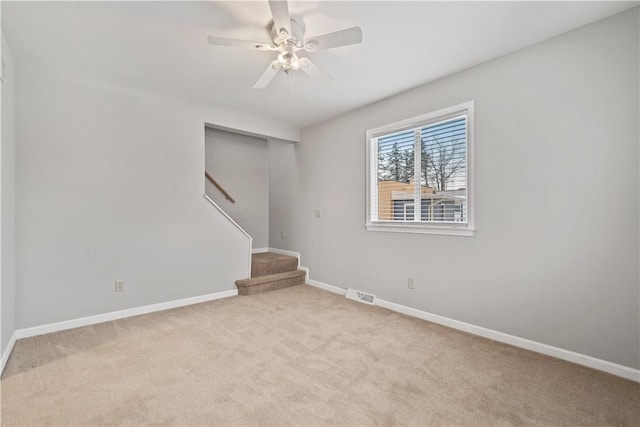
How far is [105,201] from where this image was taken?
10.2ft

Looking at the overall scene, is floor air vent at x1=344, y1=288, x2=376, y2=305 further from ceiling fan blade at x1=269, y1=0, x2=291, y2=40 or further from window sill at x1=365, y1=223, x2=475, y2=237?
ceiling fan blade at x1=269, y1=0, x2=291, y2=40

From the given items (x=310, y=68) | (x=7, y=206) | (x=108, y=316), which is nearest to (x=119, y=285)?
(x=108, y=316)

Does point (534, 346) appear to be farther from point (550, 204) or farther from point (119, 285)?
point (119, 285)

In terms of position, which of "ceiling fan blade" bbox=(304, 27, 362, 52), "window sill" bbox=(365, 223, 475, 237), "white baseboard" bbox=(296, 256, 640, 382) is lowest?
"white baseboard" bbox=(296, 256, 640, 382)

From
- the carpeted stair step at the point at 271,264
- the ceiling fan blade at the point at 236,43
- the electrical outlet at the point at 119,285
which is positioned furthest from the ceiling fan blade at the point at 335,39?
the carpeted stair step at the point at 271,264

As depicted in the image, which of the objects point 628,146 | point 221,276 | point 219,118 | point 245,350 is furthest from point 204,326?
point 628,146

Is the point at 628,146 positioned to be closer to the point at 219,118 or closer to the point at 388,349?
the point at 388,349

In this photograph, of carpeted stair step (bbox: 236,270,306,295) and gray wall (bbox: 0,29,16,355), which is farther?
carpeted stair step (bbox: 236,270,306,295)

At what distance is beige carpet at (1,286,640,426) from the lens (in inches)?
65.9

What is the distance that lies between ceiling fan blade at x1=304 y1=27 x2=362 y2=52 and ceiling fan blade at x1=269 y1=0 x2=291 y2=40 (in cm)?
16

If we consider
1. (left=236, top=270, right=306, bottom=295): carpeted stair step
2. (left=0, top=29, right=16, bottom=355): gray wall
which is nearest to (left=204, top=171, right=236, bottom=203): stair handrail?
(left=236, top=270, right=306, bottom=295): carpeted stair step

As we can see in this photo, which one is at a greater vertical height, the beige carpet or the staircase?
the staircase

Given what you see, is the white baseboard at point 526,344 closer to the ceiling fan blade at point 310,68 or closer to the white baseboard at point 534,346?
the white baseboard at point 534,346

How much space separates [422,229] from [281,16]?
2379 mm
